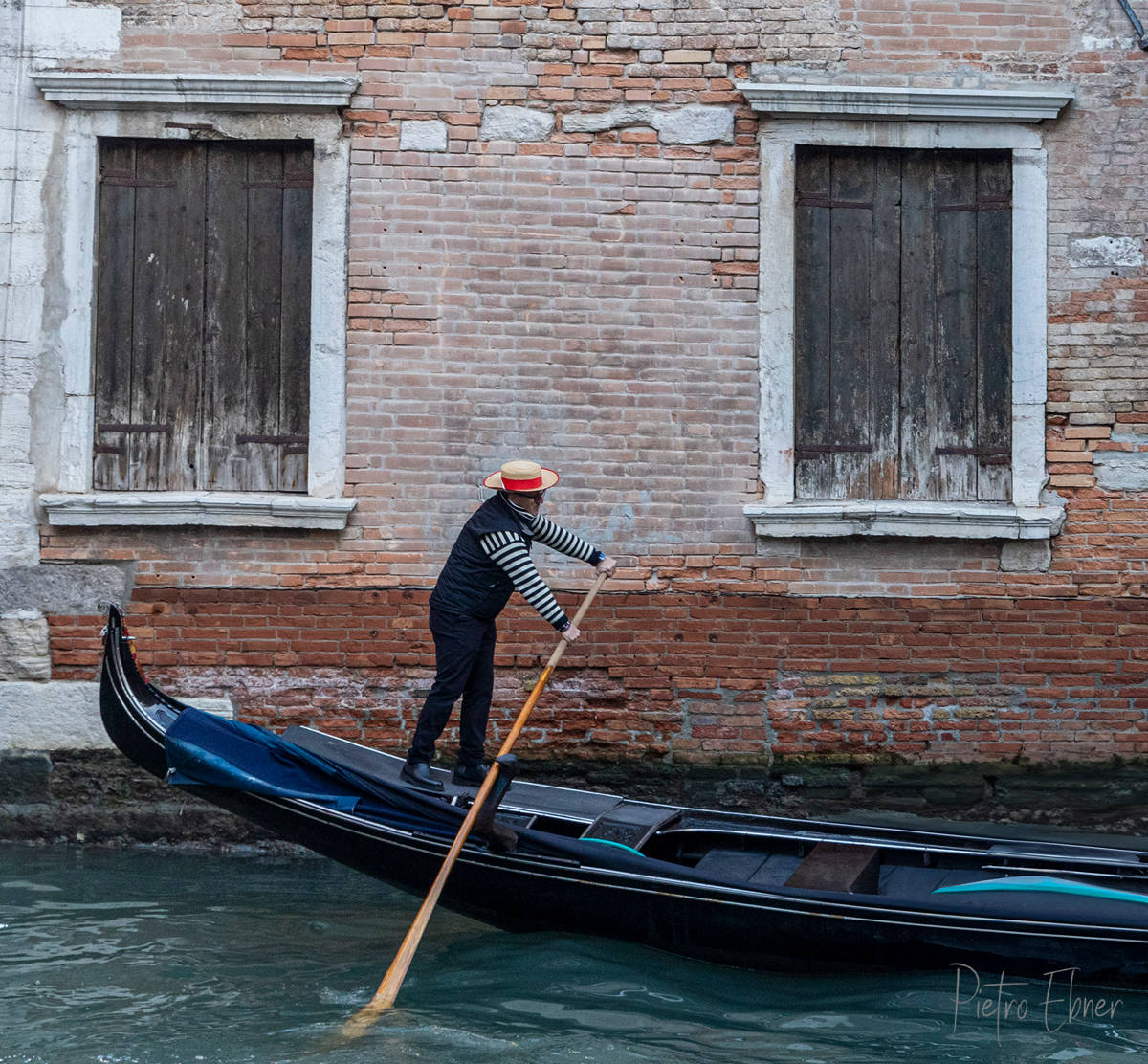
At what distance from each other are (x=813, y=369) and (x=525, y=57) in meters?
2.05

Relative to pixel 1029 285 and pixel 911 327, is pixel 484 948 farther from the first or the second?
pixel 1029 285

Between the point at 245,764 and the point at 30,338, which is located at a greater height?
the point at 30,338

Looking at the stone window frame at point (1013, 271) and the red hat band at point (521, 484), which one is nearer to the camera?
the red hat band at point (521, 484)

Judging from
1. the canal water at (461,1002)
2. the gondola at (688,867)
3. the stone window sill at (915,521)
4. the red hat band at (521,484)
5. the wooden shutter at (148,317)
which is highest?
the wooden shutter at (148,317)

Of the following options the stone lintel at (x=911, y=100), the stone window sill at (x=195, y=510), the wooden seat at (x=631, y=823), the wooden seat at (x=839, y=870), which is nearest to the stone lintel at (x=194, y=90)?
the stone window sill at (x=195, y=510)

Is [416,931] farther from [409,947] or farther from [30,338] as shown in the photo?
Result: [30,338]

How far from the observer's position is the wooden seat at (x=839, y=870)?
15.0 ft

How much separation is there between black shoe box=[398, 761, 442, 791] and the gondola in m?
0.08

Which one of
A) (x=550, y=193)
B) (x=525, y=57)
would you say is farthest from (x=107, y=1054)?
(x=525, y=57)

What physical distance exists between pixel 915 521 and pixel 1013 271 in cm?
131

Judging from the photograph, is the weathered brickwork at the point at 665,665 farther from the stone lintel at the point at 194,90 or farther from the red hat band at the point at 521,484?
the stone lintel at the point at 194,90

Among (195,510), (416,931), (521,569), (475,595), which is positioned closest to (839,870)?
(416,931)

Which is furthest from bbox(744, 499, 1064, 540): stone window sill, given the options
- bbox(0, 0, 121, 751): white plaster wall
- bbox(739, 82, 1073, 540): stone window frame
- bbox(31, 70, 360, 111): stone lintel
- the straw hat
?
bbox(0, 0, 121, 751): white plaster wall

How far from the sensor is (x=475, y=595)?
5430 mm
